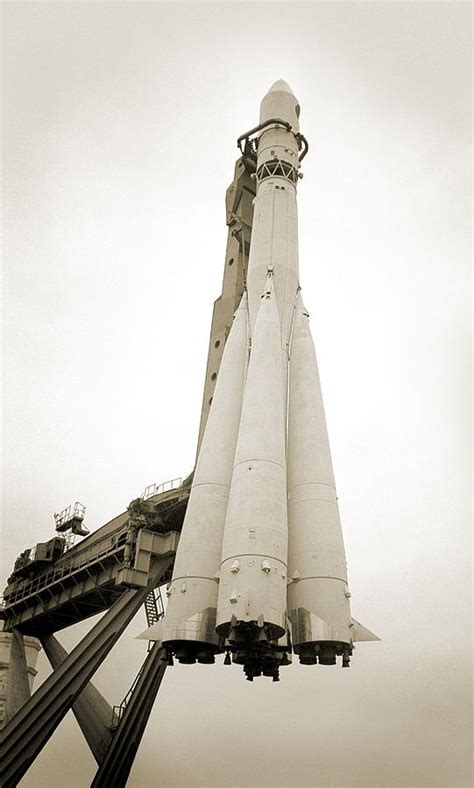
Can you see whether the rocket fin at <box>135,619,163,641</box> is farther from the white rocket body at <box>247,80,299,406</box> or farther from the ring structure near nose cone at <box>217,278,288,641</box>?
the white rocket body at <box>247,80,299,406</box>

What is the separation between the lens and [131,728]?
2198 cm

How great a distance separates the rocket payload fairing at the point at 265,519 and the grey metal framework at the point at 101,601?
161 inches

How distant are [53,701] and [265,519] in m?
10.3

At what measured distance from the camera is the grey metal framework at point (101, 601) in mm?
20906

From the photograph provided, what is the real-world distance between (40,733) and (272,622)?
10.4 meters

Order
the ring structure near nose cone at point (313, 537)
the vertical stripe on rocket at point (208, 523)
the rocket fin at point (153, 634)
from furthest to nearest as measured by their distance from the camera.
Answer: the rocket fin at point (153, 634)
the vertical stripe on rocket at point (208, 523)
the ring structure near nose cone at point (313, 537)

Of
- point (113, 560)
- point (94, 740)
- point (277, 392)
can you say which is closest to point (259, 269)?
point (277, 392)

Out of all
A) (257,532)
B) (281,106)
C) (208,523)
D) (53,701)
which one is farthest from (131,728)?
(281,106)

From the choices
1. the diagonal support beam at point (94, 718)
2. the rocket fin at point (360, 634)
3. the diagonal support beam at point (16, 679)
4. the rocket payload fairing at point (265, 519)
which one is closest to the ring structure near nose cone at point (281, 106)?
the rocket payload fairing at point (265, 519)

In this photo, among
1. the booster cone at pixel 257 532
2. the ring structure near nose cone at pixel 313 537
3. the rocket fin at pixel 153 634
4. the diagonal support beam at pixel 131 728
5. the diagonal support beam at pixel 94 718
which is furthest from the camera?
the diagonal support beam at pixel 94 718

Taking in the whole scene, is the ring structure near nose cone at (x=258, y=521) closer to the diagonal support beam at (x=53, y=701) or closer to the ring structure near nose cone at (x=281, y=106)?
the diagonal support beam at (x=53, y=701)

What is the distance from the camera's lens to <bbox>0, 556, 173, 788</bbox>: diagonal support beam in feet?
66.3

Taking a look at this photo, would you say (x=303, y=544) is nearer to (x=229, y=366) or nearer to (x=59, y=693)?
(x=229, y=366)

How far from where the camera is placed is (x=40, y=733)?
2041 cm
